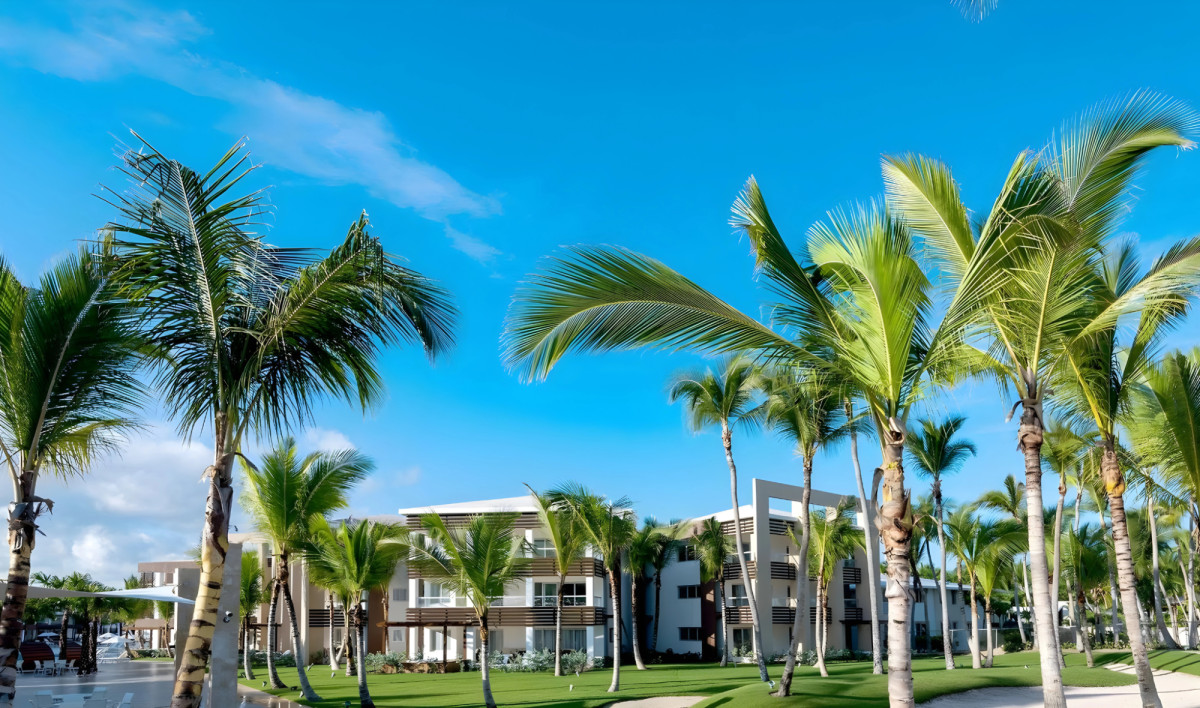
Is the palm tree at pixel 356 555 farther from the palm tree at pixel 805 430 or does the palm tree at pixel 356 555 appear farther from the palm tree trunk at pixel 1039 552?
the palm tree trunk at pixel 1039 552

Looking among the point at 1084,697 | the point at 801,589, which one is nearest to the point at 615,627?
the point at 801,589

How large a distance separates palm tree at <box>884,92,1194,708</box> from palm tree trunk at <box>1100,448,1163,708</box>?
6.89 feet

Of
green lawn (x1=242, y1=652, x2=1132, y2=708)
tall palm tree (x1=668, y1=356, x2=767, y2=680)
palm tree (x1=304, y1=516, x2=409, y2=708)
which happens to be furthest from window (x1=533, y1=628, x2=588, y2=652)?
tall palm tree (x1=668, y1=356, x2=767, y2=680)

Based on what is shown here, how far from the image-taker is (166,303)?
9016 millimetres

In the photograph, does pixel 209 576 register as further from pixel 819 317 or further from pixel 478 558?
pixel 478 558

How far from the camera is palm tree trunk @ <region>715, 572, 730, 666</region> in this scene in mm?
44000

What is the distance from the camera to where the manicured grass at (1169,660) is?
28138 millimetres

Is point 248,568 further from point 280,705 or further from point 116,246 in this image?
point 116,246

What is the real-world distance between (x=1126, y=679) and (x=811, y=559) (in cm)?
1909

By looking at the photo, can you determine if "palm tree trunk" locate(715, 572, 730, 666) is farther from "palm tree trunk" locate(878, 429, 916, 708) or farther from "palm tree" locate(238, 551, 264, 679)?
"palm tree trunk" locate(878, 429, 916, 708)

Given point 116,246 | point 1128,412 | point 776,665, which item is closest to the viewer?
point 116,246

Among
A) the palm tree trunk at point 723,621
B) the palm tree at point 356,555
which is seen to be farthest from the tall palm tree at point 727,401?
the palm tree trunk at point 723,621

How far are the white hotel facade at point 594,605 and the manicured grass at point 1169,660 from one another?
10.3m

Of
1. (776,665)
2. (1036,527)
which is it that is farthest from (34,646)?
(1036,527)
